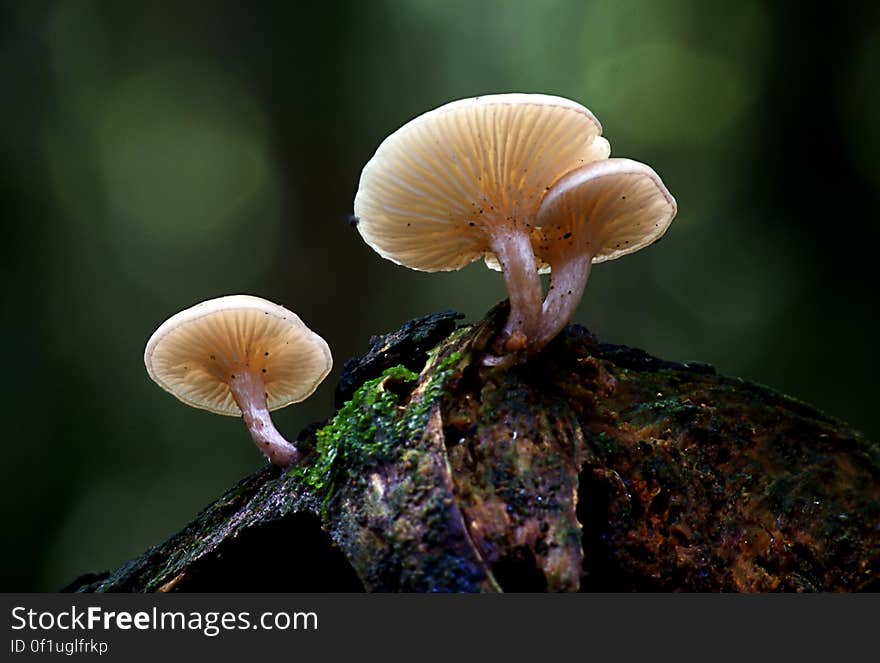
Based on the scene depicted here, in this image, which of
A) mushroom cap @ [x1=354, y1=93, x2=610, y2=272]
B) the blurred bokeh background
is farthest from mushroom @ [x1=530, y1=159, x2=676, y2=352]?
the blurred bokeh background

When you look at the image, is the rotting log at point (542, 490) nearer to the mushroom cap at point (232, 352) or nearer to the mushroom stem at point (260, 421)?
the mushroom stem at point (260, 421)

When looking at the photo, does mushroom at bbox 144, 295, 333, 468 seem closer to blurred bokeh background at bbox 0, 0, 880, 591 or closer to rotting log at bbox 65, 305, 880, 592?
rotting log at bbox 65, 305, 880, 592

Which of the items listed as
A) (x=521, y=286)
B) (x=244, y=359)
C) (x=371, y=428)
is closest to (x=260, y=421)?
(x=244, y=359)

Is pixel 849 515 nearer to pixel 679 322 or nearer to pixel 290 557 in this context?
pixel 290 557

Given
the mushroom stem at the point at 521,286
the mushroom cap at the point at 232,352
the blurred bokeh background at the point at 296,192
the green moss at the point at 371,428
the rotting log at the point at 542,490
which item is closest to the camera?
the rotting log at the point at 542,490

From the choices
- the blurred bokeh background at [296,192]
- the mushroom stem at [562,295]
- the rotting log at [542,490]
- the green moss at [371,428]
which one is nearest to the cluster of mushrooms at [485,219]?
the mushroom stem at [562,295]

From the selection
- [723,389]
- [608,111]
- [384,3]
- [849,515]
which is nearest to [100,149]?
[384,3]
